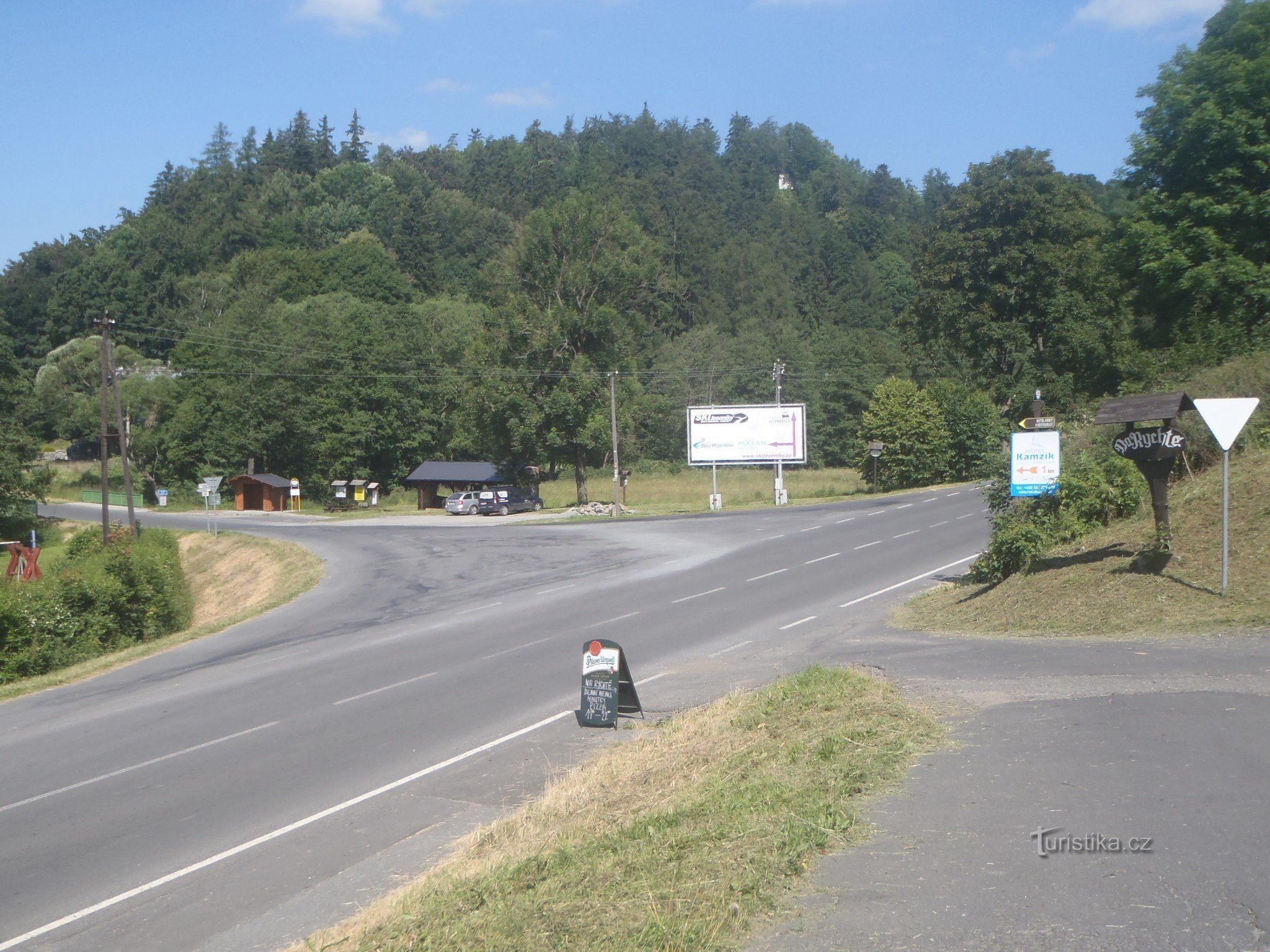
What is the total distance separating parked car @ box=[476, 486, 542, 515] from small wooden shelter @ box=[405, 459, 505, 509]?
6.56 m

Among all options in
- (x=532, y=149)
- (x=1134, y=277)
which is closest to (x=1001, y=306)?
(x=1134, y=277)

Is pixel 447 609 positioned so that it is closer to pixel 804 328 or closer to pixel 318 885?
pixel 318 885

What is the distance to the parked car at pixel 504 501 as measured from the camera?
60156mm

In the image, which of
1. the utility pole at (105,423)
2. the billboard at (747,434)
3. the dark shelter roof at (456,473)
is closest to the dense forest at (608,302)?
the dark shelter roof at (456,473)

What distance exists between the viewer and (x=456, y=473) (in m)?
69.8

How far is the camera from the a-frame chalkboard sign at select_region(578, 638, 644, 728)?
1147 cm

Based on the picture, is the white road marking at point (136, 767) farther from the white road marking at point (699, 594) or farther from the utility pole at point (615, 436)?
the utility pole at point (615, 436)

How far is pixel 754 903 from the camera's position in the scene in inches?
211

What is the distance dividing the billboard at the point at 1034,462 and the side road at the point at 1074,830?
7142 millimetres

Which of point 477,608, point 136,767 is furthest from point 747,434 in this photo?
point 136,767

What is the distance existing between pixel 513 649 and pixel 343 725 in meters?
5.27

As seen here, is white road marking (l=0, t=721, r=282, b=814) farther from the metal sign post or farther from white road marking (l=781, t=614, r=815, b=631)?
the metal sign post

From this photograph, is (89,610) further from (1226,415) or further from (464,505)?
(464,505)

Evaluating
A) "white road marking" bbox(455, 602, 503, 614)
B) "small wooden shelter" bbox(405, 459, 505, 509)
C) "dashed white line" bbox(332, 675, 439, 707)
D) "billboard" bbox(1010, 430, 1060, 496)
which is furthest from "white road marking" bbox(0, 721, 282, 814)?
"small wooden shelter" bbox(405, 459, 505, 509)
